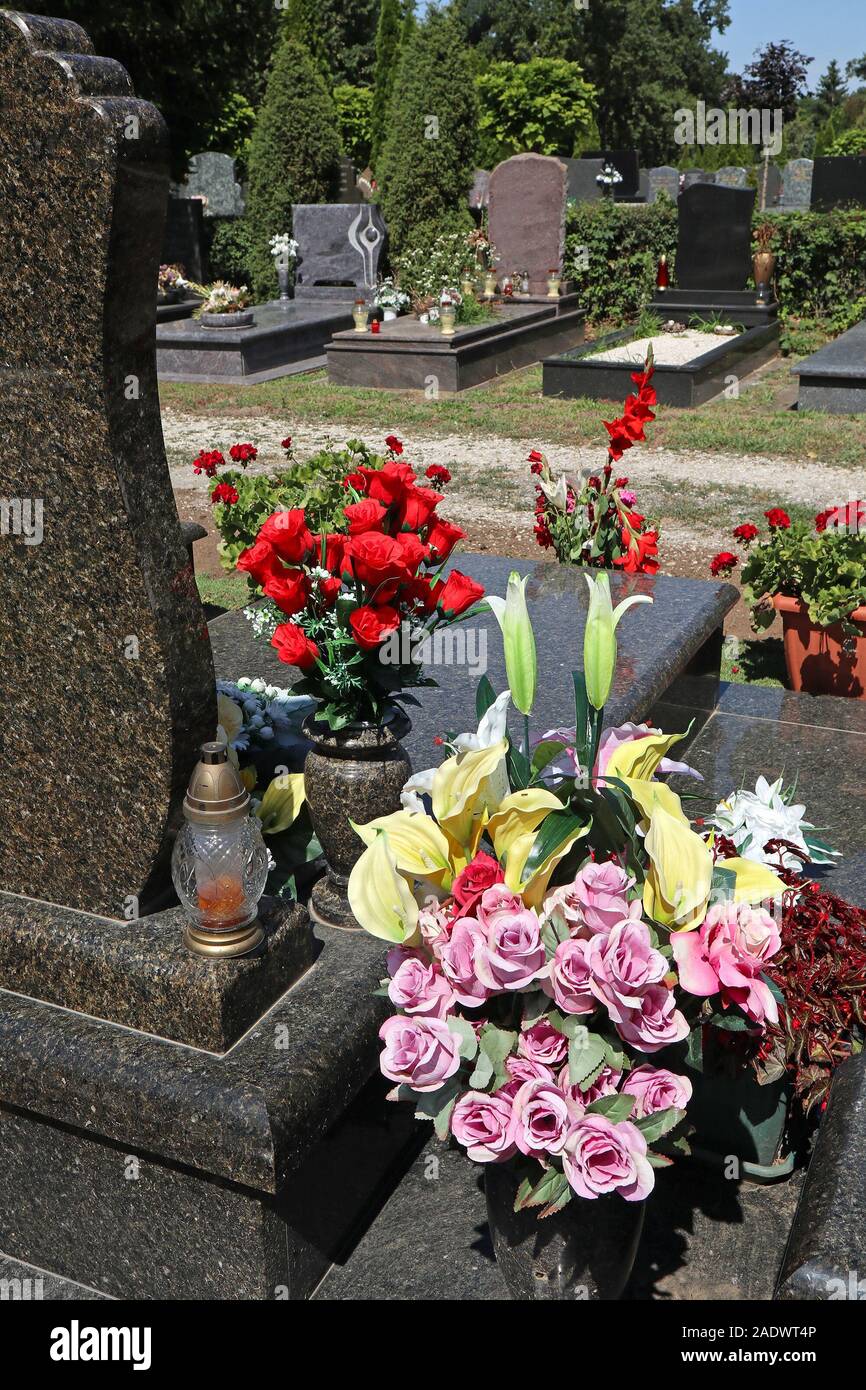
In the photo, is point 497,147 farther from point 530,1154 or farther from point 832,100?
point 832,100

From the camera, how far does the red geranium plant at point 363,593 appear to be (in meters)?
2.23

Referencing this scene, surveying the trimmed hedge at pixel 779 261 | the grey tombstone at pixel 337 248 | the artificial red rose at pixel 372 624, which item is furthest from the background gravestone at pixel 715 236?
the artificial red rose at pixel 372 624

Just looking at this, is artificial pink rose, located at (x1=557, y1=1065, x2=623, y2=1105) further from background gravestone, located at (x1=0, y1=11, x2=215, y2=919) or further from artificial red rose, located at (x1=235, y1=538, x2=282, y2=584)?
artificial red rose, located at (x1=235, y1=538, x2=282, y2=584)

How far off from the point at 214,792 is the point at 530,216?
50.6 ft

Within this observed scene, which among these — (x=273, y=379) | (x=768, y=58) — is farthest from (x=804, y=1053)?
(x=768, y=58)

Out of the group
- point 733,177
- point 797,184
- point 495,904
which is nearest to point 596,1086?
point 495,904

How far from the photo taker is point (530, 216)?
15859 millimetres

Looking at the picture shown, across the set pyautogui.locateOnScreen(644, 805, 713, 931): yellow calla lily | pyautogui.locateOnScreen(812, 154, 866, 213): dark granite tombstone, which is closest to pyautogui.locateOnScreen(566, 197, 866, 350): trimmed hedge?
pyautogui.locateOnScreen(812, 154, 866, 213): dark granite tombstone

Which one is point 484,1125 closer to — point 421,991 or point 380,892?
point 421,991

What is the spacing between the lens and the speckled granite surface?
207cm

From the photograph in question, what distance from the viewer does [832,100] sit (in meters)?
82.8

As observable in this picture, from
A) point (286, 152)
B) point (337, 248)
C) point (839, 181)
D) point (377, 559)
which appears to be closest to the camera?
point (377, 559)

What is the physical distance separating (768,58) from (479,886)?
52332 mm
